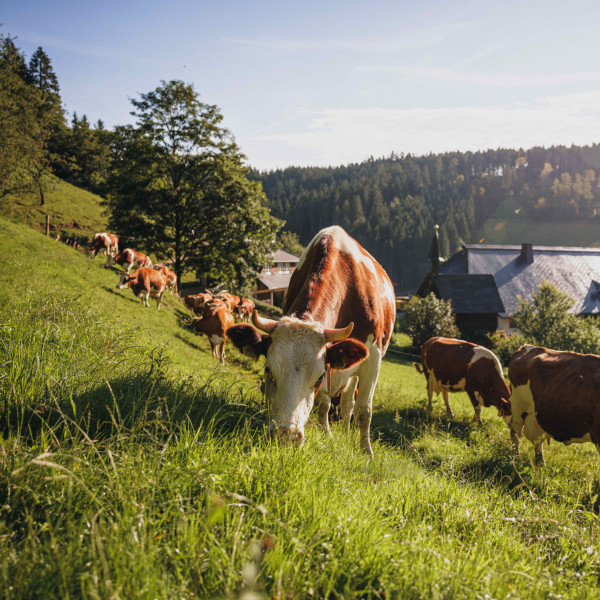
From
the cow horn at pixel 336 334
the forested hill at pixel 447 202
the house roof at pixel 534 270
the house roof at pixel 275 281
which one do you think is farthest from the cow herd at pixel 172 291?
the forested hill at pixel 447 202

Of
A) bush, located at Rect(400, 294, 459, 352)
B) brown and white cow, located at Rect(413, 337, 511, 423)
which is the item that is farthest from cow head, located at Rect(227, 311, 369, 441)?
bush, located at Rect(400, 294, 459, 352)

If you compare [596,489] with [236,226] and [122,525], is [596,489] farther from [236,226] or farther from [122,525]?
[236,226]

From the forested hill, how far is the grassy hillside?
3202 inches

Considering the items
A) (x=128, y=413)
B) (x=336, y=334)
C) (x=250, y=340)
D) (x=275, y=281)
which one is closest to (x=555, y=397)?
(x=336, y=334)

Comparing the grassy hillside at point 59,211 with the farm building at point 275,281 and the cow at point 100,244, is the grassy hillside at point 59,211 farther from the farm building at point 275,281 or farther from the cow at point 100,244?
the farm building at point 275,281

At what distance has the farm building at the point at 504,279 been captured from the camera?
45.6 meters

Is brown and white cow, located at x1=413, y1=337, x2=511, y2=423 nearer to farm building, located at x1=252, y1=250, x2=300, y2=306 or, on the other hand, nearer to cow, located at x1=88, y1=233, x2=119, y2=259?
cow, located at x1=88, y1=233, x2=119, y2=259

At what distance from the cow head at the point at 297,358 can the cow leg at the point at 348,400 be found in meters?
1.64

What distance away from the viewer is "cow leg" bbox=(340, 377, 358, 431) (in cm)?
579

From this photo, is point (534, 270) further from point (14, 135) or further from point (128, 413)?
point (128, 413)

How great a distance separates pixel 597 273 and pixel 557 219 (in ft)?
353

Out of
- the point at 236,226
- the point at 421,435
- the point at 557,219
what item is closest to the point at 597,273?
the point at 236,226

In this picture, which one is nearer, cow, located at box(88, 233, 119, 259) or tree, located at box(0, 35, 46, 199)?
cow, located at box(88, 233, 119, 259)

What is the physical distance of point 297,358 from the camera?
12.5 ft
